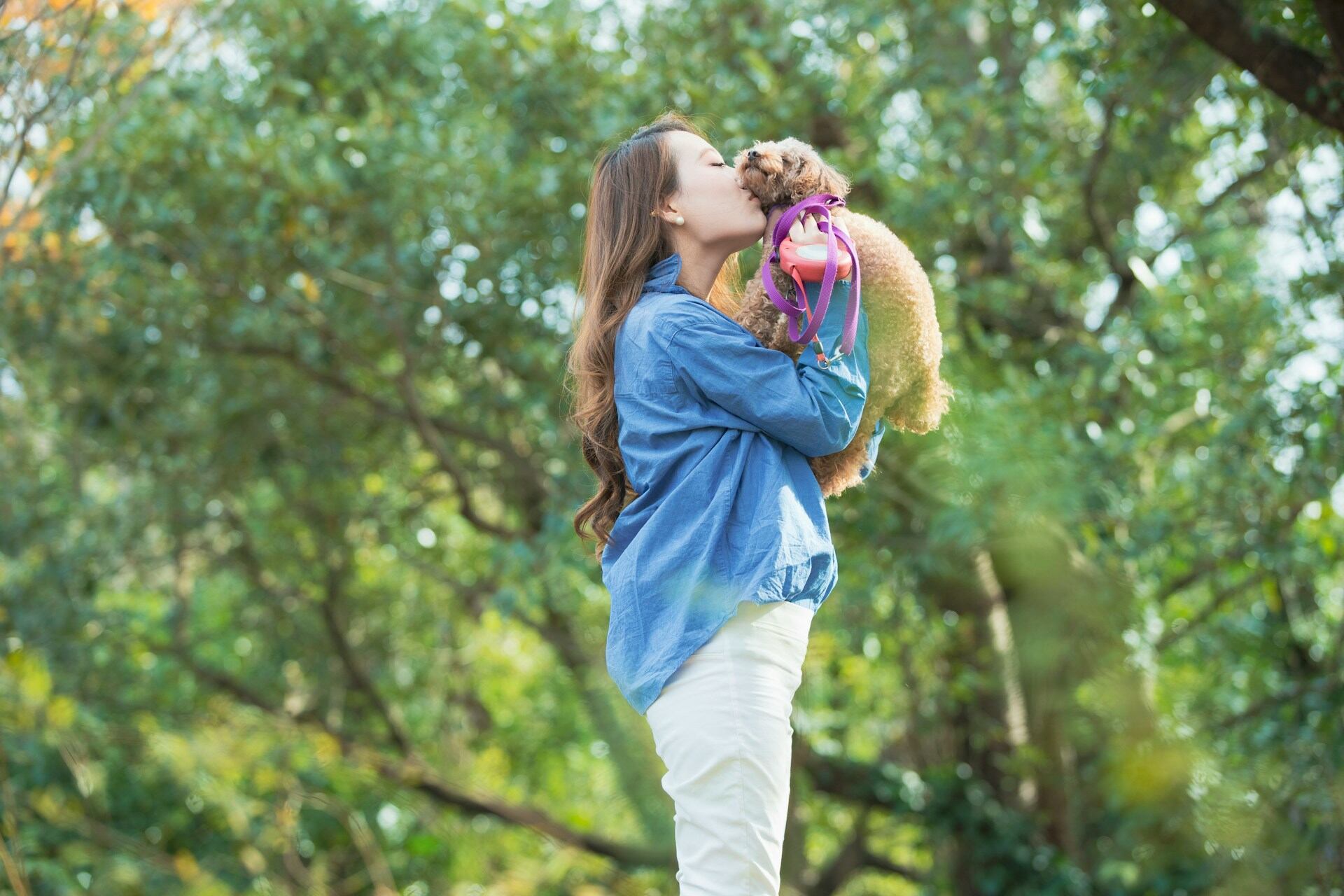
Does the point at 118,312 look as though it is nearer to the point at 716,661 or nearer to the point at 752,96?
the point at 752,96

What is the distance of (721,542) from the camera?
1726 millimetres

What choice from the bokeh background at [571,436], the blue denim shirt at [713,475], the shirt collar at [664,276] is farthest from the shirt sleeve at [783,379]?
the bokeh background at [571,436]

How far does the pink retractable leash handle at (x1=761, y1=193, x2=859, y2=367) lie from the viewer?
5.67 feet

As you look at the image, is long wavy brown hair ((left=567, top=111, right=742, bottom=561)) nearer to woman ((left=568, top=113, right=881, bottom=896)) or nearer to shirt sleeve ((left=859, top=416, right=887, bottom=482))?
woman ((left=568, top=113, right=881, bottom=896))

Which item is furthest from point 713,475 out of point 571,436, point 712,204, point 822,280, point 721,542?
point 571,436

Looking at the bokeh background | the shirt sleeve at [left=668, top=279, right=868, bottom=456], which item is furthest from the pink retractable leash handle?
the bokeh background

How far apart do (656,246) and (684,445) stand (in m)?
0.33

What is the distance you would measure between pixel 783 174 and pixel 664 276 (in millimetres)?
215

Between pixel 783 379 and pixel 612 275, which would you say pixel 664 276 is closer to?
pixel 612 275

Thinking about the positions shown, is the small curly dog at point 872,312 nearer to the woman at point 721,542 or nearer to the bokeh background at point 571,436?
the woman at point 721,542

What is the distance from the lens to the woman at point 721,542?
1684 mm

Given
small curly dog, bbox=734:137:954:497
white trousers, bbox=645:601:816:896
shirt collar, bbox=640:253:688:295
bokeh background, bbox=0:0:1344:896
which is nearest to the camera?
white trousers, bbox=645:601:816:896

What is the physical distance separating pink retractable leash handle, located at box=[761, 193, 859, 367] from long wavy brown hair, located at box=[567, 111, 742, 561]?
190 millimetres

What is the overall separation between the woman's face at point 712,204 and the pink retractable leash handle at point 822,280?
0.25 ft
